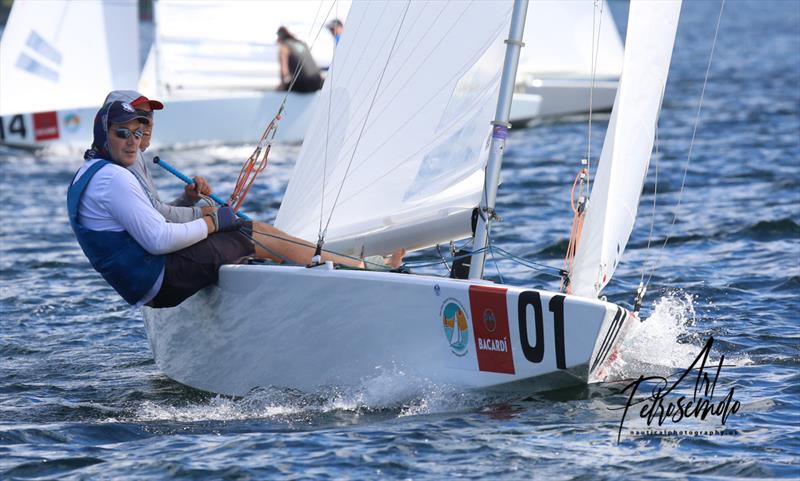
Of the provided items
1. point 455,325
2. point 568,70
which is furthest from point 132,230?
point 568,70

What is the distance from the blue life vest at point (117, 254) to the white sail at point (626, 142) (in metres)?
1.55

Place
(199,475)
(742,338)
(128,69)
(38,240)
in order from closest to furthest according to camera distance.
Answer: (199,475)
(742,338)
(38,240)
(128,69)

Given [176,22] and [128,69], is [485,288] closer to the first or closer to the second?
[128,69]

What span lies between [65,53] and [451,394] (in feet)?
27.5

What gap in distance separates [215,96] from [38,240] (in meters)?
5.42

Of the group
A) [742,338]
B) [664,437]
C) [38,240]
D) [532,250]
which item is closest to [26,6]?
[38,240]

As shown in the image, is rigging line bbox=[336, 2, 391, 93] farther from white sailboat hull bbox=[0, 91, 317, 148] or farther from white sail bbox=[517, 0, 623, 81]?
white sail bbox=[517, 0, 623, 81]

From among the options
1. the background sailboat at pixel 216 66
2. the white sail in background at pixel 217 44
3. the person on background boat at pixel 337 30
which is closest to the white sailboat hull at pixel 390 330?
the person on background boat at pixel 337 30

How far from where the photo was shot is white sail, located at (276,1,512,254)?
5.03 metres

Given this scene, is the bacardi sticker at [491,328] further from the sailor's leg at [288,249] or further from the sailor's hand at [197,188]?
the sailor's hand at [197,188]

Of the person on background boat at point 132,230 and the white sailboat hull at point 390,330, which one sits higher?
the person on background boat at point 132,230

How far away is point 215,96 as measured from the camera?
14.1 m
